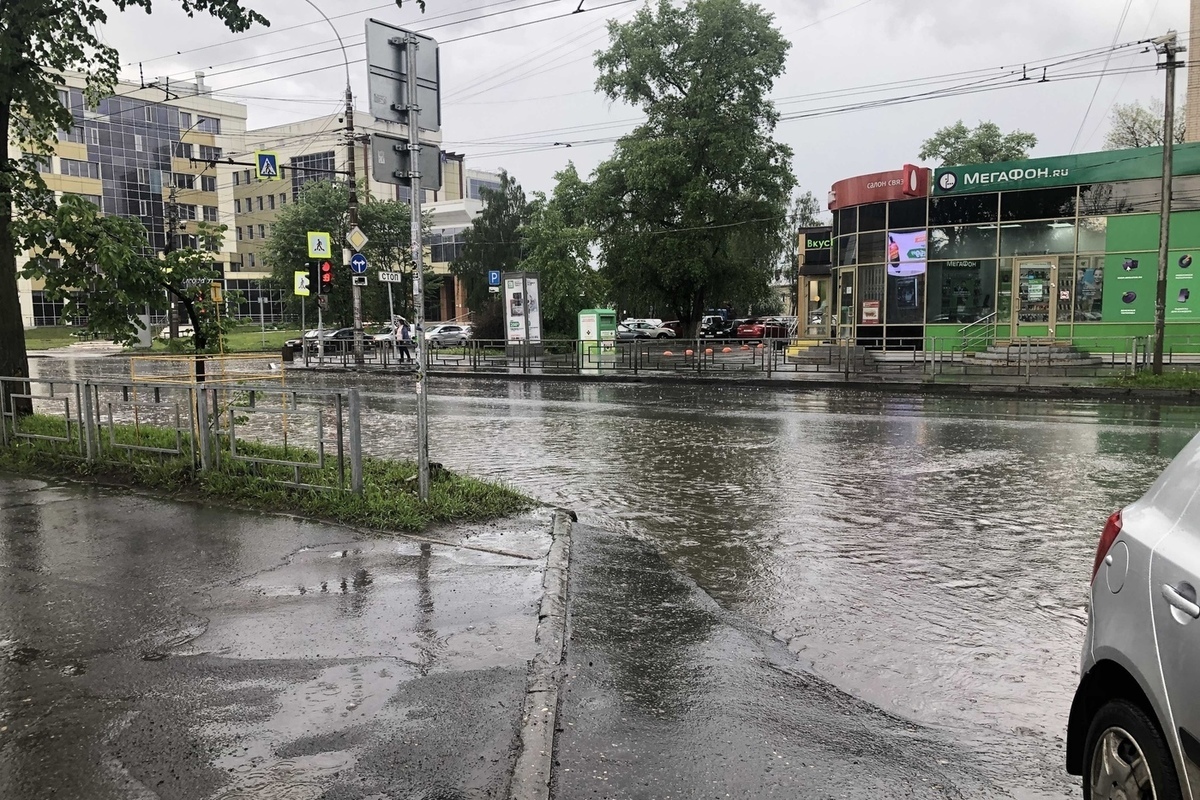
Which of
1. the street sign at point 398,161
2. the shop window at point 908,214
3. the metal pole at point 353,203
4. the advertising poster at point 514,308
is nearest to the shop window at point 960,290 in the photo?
the shop window at point 908,214

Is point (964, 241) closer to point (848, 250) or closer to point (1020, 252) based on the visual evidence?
point (1020, 252)

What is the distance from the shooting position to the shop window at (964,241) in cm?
2973

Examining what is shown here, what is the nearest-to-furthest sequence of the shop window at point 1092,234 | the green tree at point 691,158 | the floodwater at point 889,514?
the floodwater at point 889,514 → the shop window at point 1092,234 → the green tree at point 691,158

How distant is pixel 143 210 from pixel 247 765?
93.7 m

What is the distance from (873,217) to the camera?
104 feet

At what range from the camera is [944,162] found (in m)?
62.3

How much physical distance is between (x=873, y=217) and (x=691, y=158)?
43.2 feet

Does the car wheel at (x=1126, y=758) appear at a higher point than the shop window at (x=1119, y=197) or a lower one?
lower

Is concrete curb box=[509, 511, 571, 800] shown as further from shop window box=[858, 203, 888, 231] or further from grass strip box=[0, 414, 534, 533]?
shop window box=[858, 203, 888, 231]

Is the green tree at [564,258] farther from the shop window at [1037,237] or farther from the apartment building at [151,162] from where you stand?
the apartment building at [151,162]

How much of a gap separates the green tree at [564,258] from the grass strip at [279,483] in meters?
35.6

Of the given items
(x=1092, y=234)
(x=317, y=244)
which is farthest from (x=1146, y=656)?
(x=317, y=244)

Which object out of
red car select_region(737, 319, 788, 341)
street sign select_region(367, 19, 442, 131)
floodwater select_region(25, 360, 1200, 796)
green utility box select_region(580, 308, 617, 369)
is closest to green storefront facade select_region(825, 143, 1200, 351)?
green utility box select_region(580, 308, 617, 369)

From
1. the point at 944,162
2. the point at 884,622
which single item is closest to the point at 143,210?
the point at 944,162
